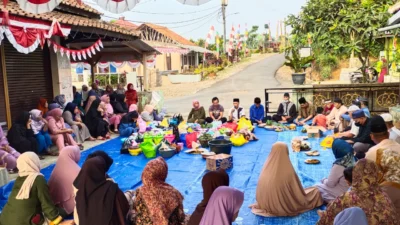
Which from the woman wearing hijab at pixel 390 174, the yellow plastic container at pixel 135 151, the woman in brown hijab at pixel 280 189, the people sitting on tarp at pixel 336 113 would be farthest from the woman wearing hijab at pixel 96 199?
the people sitting on tarp at pixel 336 113

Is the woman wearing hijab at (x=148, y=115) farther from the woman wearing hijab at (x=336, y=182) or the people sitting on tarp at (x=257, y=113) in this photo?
the woman wearing hijab at (x=336, y=182)

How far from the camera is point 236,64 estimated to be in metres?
38.5

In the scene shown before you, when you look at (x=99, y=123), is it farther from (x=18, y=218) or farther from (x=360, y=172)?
(x=360, y=172)

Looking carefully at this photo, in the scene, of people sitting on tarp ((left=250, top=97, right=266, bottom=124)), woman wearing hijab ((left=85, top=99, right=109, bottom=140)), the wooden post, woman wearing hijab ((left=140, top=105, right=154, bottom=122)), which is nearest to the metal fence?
people sitting on tarp ((left=250, top=97, right=266, bottom=124))

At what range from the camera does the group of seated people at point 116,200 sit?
3.01m

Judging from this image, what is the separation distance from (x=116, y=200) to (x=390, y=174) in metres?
2.58

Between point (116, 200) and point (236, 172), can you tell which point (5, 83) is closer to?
point (236, 172)

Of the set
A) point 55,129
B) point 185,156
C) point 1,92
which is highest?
point 1,92

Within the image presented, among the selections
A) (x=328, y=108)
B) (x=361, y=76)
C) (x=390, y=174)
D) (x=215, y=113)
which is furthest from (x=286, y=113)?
(x=390, y=174)

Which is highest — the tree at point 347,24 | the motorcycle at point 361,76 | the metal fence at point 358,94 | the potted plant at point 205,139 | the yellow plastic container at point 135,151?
the tree at point 347,24

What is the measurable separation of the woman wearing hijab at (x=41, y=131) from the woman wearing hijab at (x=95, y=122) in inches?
66.0

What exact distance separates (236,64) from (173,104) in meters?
21.7

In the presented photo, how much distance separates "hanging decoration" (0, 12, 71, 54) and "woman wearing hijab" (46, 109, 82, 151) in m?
1.41

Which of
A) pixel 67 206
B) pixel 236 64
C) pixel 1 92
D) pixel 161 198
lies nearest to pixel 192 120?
pixel 1 92
